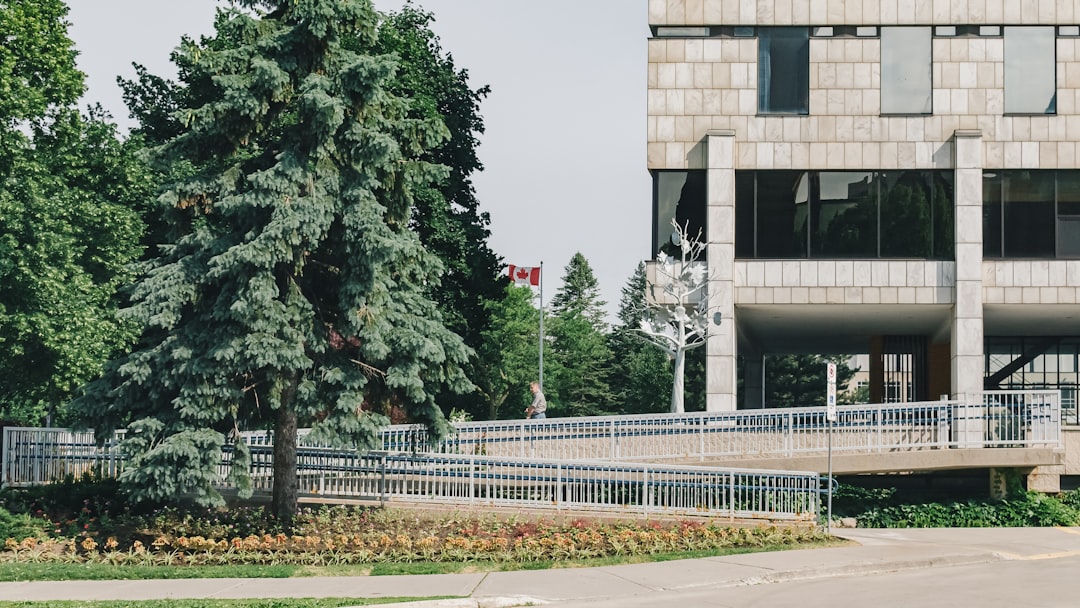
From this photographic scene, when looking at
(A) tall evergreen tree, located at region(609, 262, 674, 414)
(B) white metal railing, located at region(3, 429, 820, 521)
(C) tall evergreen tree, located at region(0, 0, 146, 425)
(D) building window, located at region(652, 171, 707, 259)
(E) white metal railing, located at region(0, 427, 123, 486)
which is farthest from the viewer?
(A) tall evergreen tree, located at region(609, 262, 674, 414)

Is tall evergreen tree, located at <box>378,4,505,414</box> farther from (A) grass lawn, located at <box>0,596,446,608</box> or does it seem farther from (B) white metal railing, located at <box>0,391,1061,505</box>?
(A) grass lawn, located at <box>0,596,446,608</box>

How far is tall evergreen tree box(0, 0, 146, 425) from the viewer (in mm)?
29328

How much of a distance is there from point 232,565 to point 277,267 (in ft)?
16.7

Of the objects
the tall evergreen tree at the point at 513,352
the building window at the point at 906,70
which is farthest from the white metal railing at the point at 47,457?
the tall evergreen tree at the point at 513,352

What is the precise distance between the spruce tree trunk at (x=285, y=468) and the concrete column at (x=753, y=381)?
2494cm

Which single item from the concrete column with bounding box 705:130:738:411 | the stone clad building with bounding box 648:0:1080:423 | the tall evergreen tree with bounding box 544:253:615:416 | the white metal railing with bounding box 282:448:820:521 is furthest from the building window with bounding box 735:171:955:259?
the tall evergreen tree with bounding box 544:253:615:416

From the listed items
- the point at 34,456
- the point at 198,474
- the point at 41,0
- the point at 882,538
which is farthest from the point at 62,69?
the point at 882,538

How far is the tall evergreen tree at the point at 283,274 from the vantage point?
816 inches

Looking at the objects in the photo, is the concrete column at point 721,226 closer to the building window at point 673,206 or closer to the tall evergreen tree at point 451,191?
the building window at point 673,206

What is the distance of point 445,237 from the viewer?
38.8 meters

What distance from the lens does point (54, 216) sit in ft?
99.0

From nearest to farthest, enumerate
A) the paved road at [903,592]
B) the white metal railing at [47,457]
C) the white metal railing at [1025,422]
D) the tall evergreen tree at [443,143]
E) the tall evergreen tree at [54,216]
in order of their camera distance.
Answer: the paved road at [903,592]
the white metal railing at [47,457]
the white metal railing at [1025,422]
the tall evergreen tree at [54,216]
the tall evergreen tree at [443,143]

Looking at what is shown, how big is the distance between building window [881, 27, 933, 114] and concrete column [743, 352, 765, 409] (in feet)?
47.5

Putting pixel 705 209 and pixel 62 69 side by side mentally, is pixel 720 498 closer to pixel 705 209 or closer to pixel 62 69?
pixel 705 209
